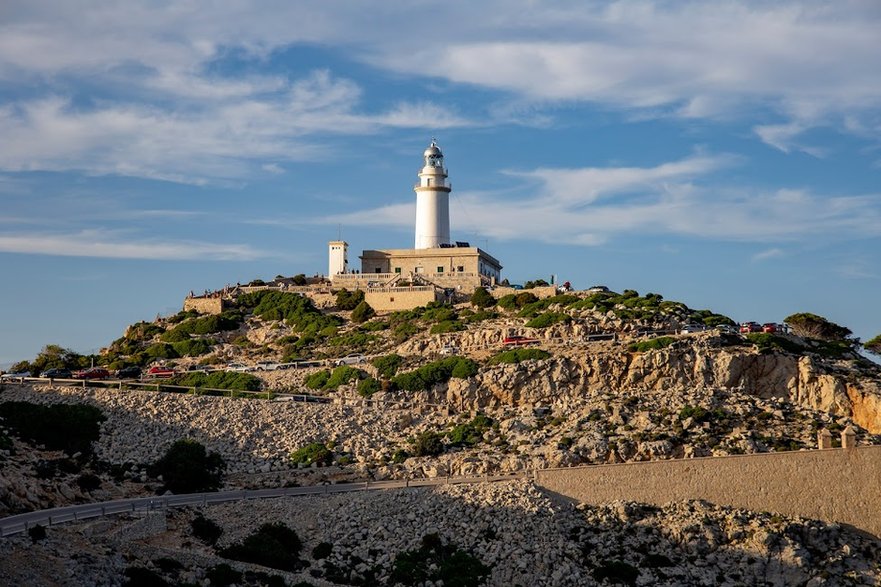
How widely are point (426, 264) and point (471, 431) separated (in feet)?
82.8

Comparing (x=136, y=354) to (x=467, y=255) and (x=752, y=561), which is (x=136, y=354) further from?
(x=752, y=561)

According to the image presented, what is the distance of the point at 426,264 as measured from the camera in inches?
2936

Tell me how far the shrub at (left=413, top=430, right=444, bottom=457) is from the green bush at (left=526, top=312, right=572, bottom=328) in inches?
462

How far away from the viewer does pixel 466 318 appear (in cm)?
6444

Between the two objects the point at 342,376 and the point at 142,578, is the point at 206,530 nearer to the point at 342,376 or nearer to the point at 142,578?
the point at 142,578

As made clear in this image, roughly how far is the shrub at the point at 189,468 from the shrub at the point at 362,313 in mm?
19273

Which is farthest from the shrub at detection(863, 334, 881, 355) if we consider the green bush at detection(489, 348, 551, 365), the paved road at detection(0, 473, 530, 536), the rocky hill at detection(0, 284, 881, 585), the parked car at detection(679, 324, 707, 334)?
the paved road at detection(0, 473, 530, 536)

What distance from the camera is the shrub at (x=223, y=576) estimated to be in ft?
117

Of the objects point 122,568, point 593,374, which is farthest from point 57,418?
point 593,374

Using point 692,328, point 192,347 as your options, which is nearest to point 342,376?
point 192,347

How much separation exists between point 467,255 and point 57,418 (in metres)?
28.8

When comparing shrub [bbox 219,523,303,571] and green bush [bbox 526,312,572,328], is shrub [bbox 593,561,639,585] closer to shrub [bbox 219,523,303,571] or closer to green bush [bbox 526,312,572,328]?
shrub [bbox 219,523,303,571]

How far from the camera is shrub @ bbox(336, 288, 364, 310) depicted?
70.6 metres

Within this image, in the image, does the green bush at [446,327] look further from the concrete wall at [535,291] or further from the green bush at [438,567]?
the green bush at [438,567]
